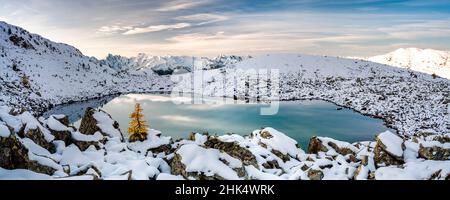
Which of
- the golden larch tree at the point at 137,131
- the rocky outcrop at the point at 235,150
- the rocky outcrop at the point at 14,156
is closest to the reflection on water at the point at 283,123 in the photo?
the golden larch tree at the point at 137,131

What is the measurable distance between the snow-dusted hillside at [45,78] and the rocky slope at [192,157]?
54.0m

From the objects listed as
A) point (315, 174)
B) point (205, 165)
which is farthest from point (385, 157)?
point (205, 165)

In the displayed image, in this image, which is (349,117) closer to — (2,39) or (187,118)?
(187,118)

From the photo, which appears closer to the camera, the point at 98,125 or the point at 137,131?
the point at 98,125

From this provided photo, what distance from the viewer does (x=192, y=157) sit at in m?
12.4

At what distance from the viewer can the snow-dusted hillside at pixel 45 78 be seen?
78.4 meters

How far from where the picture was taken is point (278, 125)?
4903cm

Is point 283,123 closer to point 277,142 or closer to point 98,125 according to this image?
point 277,142

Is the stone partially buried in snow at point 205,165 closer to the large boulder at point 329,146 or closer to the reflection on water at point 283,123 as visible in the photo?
the large boulder at point 329,146

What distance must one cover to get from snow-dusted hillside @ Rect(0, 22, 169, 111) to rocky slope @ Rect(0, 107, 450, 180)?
5401 cm

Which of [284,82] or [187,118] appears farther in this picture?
[284,82]

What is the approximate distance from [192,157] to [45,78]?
10321 cm
